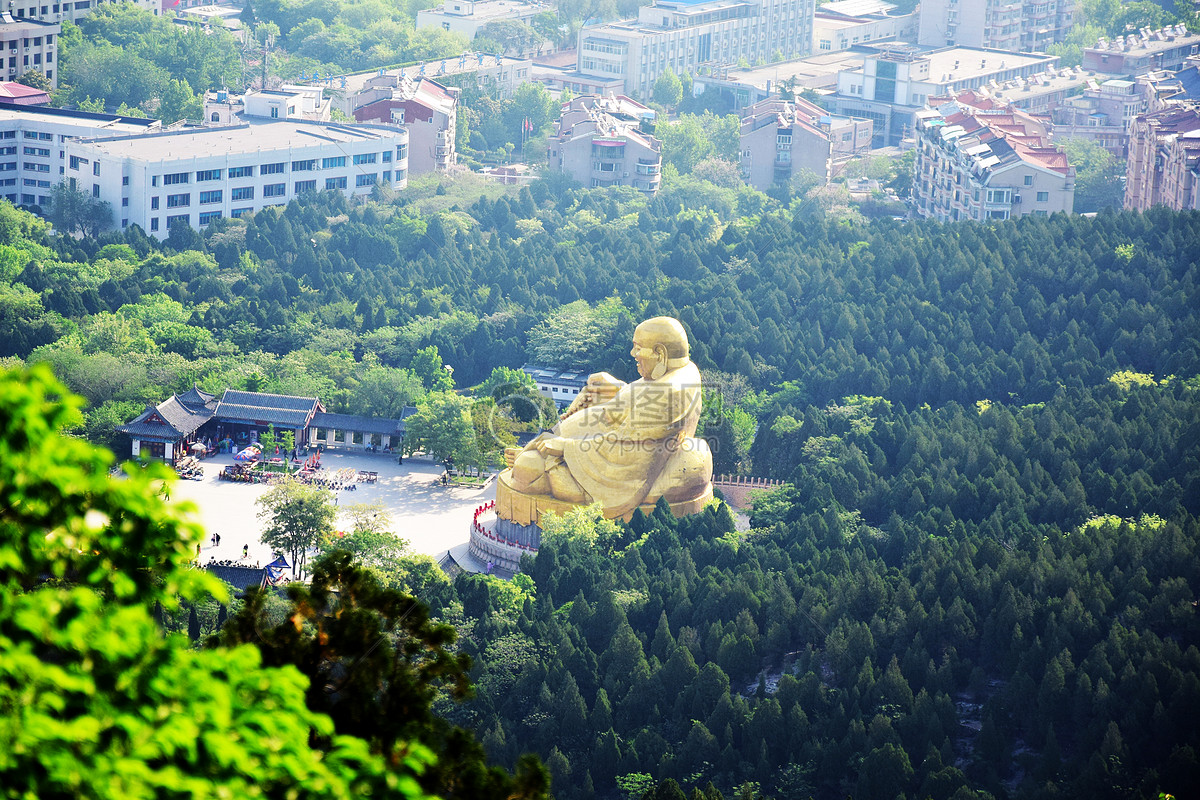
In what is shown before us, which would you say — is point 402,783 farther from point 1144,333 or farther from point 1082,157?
point 1082,157

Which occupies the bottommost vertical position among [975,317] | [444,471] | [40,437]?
[444,471]

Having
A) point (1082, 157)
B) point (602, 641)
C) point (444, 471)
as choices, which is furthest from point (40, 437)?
point (1082, 157)

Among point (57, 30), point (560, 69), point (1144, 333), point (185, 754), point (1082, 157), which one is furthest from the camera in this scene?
point (560, 69)

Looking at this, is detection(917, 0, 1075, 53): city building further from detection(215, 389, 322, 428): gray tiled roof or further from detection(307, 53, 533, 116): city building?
detection(215, 389, 322, 428): gray tiled roof

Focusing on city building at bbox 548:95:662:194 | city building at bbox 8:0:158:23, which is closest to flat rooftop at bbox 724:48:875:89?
city building at bbox 548:95:662:194

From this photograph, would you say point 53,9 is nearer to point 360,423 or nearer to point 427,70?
point 427,70

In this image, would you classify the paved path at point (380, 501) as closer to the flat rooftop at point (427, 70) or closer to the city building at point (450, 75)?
the city building at point (450, 75)

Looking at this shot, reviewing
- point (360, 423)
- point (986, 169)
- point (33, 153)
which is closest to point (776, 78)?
point (986, 169)
